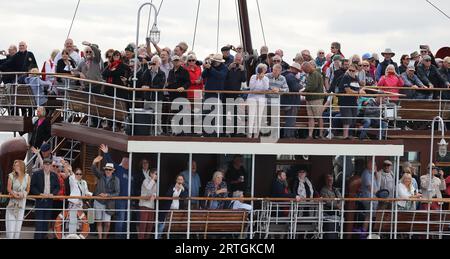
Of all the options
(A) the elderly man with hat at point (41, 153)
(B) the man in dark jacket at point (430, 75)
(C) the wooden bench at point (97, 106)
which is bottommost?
(A) the elderly man with hat at point (41, 153)

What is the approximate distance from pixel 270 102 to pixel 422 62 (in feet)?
13.3

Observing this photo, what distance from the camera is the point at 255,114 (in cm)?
2908

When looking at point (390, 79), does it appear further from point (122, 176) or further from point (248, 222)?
point (122, 176)

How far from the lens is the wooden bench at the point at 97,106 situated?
29.1 m

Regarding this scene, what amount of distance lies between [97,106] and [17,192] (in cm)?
265

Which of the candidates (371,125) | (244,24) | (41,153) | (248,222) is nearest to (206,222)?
(248,222)

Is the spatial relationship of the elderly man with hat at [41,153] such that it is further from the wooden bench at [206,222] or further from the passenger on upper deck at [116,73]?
the wooden bench at [206,222]

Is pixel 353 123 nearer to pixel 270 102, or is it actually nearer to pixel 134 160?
pixel 270 102

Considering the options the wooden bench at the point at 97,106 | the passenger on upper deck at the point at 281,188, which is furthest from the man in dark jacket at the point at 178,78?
the passenger on upper deck at the point at 281,188

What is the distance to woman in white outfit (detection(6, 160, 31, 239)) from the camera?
91.0 feet

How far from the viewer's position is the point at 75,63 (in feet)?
106

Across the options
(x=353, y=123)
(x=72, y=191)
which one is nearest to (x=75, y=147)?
(x=72, y=191)

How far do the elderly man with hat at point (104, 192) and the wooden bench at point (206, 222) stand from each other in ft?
3.48
